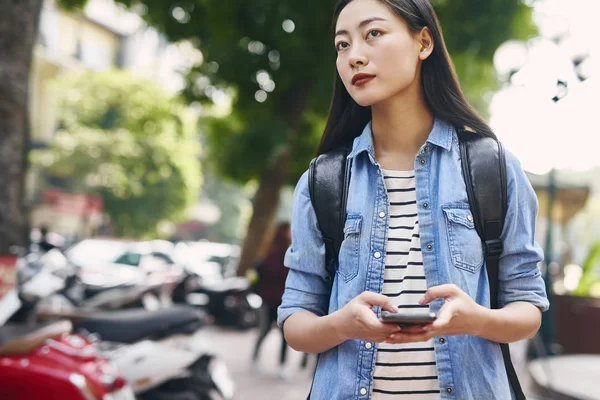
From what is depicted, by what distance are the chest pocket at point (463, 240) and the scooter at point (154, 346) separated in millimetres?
3731

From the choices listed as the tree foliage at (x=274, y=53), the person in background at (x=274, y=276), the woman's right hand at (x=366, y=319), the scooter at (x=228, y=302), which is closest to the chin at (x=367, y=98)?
the woman's right hand at (x=366, y=319)

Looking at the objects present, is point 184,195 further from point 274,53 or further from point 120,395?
point 120,395

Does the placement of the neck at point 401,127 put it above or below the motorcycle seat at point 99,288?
above

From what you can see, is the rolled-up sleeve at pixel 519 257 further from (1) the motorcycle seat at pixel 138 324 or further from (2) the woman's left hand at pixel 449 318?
(1) the motorcycle seat at pixel 138 324

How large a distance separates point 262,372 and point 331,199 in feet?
28.5

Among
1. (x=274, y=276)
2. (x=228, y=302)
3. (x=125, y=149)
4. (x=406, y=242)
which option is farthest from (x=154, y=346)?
(x=125, y=149)

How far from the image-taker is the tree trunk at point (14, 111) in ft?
19.7

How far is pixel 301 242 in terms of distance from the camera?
187 centimetres

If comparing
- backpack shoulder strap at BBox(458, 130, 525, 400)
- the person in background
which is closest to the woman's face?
backpack shoulder strap at BBox(458, 130, 525, 400)

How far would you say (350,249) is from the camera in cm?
181

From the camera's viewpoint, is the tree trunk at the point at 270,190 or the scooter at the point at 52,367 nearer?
the scooter at the point at 52,367

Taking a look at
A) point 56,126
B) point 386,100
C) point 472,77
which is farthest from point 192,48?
point 56,126

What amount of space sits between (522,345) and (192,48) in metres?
8.92

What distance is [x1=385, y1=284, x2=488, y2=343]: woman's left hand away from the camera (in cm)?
153
